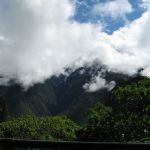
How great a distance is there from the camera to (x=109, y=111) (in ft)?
232

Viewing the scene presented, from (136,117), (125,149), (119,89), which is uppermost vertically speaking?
(119,89)

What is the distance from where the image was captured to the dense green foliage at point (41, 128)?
376 feet

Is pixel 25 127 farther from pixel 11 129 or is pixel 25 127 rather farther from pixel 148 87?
pixel 148 87

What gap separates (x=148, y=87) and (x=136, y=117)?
5755mm

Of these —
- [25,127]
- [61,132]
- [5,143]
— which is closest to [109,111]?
[61,132]

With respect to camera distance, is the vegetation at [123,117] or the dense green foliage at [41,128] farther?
the dense green foliage at [41,128]

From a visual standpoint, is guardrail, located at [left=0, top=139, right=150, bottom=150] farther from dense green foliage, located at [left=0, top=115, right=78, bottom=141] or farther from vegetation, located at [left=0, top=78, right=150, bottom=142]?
dense green foliage, located at [left=0, top=115, right=78, bottom=141]

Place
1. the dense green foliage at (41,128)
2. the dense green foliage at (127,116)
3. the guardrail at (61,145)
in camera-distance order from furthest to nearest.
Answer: the dense green foliage at (41,128) → the dense green foliage at (127,116) → the guardrail at (61,145)

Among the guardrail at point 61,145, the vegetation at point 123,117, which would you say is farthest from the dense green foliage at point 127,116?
the guardrail at point 61,145

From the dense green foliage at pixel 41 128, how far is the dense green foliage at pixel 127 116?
42.0 metres

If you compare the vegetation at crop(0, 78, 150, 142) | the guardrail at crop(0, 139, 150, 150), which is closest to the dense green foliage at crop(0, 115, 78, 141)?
the vegetation at crop(0, 78, 150, 142)

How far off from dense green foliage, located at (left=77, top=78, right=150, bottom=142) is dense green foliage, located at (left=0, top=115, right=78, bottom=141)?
138ft

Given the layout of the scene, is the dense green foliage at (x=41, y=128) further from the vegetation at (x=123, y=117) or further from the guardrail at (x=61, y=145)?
the guardrail at (x=61, y=145)

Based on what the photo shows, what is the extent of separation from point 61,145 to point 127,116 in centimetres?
6058
